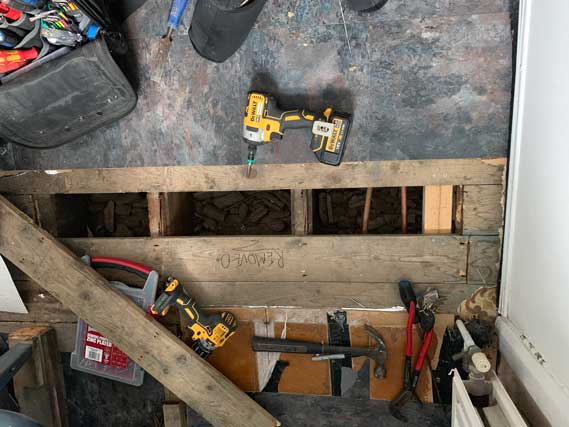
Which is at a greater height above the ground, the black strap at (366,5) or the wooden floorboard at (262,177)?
the black strap at (366,5)

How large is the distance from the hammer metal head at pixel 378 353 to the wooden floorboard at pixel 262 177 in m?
0.53

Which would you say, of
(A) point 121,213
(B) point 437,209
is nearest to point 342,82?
(B) point 437,209

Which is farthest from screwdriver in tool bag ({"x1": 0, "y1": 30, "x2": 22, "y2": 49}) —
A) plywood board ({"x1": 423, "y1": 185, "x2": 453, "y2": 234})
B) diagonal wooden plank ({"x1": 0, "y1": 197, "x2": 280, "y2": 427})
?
plywood board ({"x1": 423, "y1": 185, "x2": 453, "y2": 234})

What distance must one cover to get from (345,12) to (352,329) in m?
1.08

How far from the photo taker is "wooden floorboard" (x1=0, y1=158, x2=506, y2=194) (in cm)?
133

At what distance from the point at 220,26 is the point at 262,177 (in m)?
0.49

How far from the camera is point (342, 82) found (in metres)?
1.34

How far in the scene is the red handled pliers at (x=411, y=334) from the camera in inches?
53.6

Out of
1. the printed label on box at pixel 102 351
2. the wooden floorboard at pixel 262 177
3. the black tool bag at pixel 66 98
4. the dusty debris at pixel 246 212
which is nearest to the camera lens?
the black tool bag at pixel 66 98

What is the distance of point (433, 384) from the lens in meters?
1.47

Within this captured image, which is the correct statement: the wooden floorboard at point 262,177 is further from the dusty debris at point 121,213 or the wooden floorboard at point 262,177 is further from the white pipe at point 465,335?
the white pipe at point 465,335

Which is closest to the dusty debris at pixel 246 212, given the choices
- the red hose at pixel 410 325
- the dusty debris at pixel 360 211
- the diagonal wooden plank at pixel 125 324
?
the dusty debris at pixel 360 211

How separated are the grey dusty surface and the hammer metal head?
62 cm

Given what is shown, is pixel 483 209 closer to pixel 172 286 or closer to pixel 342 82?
pixel 342 82
